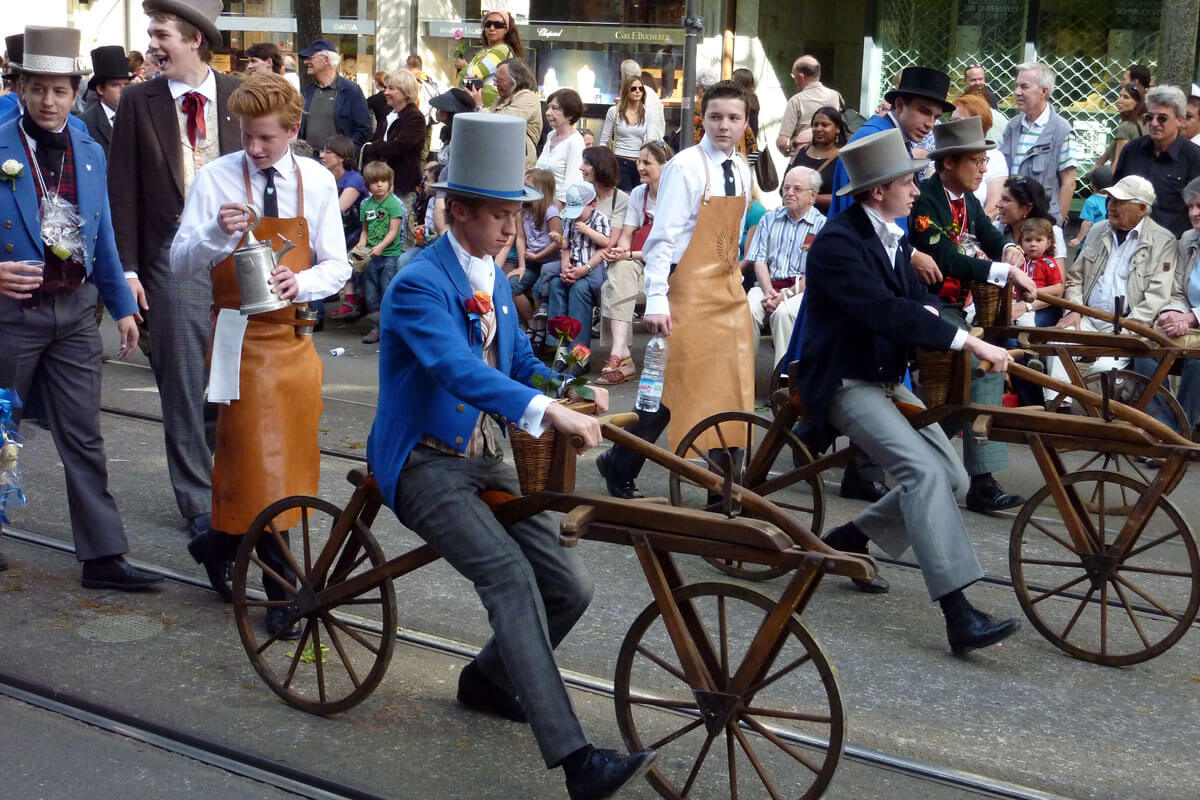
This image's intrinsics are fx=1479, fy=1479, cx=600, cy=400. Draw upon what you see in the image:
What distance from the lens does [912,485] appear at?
5660mm

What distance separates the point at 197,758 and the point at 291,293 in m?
1.75

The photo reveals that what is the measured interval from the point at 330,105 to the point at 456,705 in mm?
11580

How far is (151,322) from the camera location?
21.6 ft

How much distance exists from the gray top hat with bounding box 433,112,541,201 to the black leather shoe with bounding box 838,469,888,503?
400 centimetres

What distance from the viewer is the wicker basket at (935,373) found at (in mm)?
5738

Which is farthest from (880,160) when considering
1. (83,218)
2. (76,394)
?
(76,394)

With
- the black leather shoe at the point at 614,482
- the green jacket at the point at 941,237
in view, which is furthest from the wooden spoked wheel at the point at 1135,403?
the black leather shoe at the point at 614,482

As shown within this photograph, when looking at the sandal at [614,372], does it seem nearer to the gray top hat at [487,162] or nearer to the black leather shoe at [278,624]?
the black leather shoe at [278,624]

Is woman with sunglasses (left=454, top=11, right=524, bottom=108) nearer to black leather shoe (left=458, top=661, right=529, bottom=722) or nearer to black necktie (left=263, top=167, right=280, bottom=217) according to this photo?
black necktie (left=263, top=167, right=280, bottom=217)

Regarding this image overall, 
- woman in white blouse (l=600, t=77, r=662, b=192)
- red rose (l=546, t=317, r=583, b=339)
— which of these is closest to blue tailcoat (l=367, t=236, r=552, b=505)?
red rose (l=546, t=317, r=583, b=339)

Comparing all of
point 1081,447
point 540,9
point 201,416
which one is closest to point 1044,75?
point 1081,447

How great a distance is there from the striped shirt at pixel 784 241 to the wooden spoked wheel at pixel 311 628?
17.7 feet

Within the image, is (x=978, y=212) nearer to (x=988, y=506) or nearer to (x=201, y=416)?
(x=988, y=506)

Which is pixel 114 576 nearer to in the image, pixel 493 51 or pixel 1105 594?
pixel 1105 594
